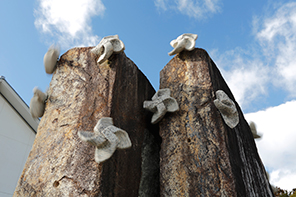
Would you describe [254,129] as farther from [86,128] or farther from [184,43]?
[86,128]

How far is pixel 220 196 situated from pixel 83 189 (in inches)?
32.6

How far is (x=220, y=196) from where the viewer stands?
1.70m

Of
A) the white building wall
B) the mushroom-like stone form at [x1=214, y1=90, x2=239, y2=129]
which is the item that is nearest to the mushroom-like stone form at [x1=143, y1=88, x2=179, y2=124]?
the mushroom-like stone form at [x1=214, y1=90, x2=239, y2=129]

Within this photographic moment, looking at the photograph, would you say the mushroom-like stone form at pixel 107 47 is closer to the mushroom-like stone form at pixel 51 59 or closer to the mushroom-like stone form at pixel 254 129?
the mushroom-like stone form at pixel 51 59

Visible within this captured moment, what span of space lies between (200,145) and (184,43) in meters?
0.96

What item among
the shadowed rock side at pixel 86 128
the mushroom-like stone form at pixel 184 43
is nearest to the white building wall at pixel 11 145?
the shadowed rock side at pixel 86 128

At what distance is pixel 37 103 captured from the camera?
2.08 m

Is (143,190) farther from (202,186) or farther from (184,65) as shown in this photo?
(184,65)

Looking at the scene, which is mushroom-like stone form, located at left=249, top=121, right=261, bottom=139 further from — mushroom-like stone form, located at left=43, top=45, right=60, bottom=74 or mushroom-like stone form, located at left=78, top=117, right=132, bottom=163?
mushroom-like stone form, located at left=43, top=45, right=60, bottom=74

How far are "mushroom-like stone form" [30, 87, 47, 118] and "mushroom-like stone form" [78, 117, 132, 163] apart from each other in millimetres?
698

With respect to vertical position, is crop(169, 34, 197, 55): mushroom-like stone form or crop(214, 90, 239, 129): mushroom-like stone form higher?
crop(169, 34, 197, 55): mushroom-like stone form

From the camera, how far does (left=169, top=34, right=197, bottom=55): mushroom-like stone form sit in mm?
2426

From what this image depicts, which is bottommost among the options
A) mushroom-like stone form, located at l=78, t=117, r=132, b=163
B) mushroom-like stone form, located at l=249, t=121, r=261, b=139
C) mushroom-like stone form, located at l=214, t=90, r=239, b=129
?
mushroom-like stone form, located at l=78, t=117, r=132, b=163

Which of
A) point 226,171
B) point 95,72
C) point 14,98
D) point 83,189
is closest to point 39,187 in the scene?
point 83,189
